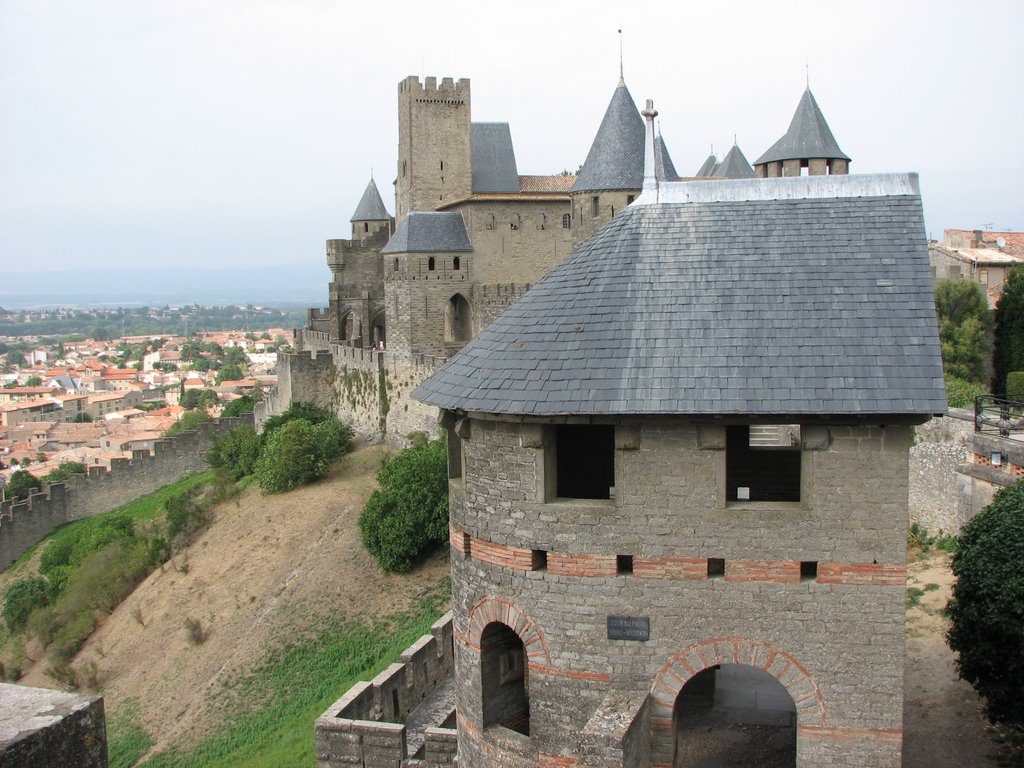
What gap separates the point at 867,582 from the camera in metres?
9.07

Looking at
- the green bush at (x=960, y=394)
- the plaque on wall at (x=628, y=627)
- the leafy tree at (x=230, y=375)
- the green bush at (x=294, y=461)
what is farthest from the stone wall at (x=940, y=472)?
the leafy tree at (x=230, y=375)

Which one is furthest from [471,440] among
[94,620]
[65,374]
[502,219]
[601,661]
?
[65,374]

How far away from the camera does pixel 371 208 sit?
50.6 metres

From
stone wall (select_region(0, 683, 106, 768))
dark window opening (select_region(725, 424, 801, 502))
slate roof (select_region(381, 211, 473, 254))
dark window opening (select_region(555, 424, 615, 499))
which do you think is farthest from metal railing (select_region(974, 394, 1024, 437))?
slate roof (select_region(381, 211, 473, 254))

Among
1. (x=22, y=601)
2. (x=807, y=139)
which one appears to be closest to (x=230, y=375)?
(x=22, y=601)

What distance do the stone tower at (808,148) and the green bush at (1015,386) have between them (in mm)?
9286

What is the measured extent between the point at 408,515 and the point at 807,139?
780 inches

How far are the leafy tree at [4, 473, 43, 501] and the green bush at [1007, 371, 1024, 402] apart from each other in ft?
147

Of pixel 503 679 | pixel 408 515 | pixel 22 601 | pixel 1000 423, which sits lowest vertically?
pixel 22 601

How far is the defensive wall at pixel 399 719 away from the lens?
13.4 meters

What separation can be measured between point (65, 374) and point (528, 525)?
167522 mm

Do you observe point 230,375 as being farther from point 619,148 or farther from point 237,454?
point 619,148

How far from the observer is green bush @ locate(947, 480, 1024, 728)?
40.8ft

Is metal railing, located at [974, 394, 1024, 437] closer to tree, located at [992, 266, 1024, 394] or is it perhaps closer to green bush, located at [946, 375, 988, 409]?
green bush, located at [946, 375, 988, 409]
